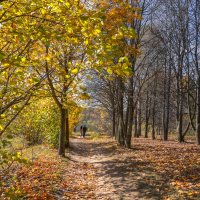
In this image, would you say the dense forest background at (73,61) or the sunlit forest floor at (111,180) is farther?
the sunlit forest floor at (111,180)

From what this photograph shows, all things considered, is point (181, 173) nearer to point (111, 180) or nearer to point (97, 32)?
point (111, 180)

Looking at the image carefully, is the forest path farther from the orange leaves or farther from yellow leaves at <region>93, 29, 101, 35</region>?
yellow leaves at <region>93, 29, 101, 35</region>

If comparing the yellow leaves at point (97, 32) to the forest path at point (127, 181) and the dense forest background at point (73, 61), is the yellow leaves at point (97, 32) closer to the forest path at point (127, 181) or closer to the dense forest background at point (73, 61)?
the dense forest background at point (73, 61)

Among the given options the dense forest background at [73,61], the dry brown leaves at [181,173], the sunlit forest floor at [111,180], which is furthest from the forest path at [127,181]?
the dense forest background at [73,61]

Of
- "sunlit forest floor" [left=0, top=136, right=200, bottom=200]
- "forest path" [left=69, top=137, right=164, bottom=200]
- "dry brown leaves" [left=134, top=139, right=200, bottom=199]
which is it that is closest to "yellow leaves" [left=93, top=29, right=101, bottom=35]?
"sunlit forest floor" [left=0, top=136, right=200, bottom=200]

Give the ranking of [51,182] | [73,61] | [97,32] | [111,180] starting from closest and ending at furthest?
[97,32], [51,182], [111,180], [73,61]

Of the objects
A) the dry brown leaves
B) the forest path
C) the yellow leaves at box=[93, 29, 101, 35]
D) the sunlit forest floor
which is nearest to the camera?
the yellow leaves at box=[93, 29, 101, 35]

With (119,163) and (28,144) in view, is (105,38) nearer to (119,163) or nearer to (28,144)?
(119,163)

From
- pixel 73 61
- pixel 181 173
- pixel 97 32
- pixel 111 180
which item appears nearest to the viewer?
pixel 97 32

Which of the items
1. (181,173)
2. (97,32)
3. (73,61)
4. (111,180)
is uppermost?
(73,61)

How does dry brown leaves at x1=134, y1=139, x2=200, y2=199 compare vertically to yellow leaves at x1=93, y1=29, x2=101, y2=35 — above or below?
below

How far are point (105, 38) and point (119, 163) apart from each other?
9.84 m

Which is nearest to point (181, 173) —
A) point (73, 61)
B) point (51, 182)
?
point (51, 182)

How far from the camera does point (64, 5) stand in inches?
171
